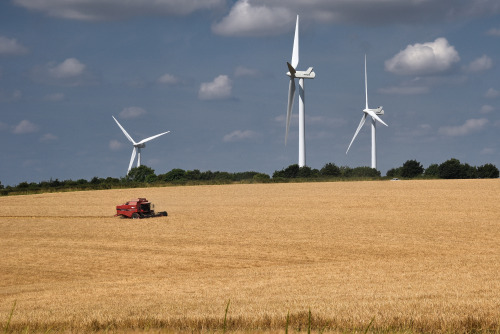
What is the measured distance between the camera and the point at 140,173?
135750 millimetres

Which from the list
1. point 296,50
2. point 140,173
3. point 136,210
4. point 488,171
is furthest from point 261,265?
point 140,173

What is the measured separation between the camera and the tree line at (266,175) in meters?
83.8

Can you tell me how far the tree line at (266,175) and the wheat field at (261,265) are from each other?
21253 mm

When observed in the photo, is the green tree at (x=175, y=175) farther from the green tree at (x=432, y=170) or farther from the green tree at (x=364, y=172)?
the green tree at (x=432, y=170)

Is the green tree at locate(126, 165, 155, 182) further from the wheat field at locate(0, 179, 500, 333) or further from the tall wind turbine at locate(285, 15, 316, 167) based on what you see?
the wheat field at locate(0, 179, 500, 333)

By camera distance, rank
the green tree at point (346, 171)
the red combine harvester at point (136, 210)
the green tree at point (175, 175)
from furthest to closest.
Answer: the green tree at point (175, 175), the green tree at point (346, 171), the red combine harvester at point (136, 210)

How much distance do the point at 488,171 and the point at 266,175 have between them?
41.9m

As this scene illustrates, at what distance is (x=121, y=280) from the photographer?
22.2 meters

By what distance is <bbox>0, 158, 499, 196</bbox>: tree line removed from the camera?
8381 cm

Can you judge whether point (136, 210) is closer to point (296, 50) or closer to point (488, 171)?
point (296, 50)

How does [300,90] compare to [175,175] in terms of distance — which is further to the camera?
[175,175]

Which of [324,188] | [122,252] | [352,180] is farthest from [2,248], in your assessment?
[352,180]

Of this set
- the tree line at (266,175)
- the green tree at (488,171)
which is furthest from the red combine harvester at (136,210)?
the green tree at (488,171)

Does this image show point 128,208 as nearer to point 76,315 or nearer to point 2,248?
point 2,248
